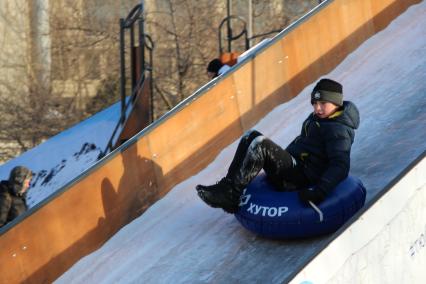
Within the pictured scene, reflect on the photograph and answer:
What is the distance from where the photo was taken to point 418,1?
8.08 meters

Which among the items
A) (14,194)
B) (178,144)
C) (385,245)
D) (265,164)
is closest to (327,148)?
(265,164)

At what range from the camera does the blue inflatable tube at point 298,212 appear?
4.38m

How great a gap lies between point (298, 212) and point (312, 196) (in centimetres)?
11

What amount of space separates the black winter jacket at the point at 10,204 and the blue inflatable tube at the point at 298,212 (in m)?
1.94

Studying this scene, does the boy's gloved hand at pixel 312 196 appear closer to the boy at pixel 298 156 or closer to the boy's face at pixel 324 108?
the boy at pixel 298 156

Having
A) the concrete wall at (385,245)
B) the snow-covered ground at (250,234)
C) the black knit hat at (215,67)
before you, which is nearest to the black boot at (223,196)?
the snow-covered ground at (250,234)

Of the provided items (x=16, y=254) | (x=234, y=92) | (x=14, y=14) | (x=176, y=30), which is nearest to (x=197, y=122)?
(x=234, y=92)

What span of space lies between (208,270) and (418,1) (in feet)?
14.9

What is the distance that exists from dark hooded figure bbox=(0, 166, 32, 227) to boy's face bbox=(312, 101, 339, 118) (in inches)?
86.0

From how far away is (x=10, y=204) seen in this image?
5.83 meters

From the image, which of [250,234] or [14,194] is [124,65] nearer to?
[14,194]

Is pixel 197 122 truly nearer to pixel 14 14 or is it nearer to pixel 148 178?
pixel 148 178

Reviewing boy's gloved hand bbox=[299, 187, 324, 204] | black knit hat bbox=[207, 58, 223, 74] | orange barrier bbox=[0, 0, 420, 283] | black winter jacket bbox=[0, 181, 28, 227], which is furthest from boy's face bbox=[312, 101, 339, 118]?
black knit hat bbox=[207, 58, 223, 74]

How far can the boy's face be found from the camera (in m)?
4.62
